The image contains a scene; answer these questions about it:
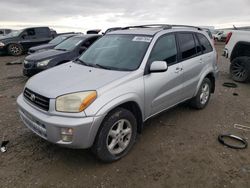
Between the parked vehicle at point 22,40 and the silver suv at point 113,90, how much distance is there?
11.3 meters

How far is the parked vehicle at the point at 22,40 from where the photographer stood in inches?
526

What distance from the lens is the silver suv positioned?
8.68 feet

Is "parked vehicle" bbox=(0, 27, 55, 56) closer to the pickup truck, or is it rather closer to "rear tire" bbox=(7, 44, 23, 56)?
"rear tire" bbox=(7, 44, 23, 56)

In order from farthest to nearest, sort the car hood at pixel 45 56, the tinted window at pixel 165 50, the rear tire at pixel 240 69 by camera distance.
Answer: the rear tire at pixel 240 69 < the car hood at pixel 45 56 < the tinted window at pixel 165 50

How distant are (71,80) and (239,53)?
6444mm

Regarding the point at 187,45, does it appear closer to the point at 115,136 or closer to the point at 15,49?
the point at 115,136

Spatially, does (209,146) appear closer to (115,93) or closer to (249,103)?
(115,93)

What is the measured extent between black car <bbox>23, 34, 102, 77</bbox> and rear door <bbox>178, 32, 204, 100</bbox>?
163 inches

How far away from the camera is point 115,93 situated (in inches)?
111

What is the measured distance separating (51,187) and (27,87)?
1.43 m

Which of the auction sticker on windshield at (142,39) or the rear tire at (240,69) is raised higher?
the auction sticker on windshield at (142,39)

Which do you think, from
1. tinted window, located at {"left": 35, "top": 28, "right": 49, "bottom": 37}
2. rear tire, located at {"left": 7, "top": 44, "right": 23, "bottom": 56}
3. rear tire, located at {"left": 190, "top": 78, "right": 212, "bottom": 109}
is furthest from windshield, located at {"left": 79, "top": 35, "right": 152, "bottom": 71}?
tinted window, located at {"left": 35, "top": 28, "right": 49, "bottom": 37}

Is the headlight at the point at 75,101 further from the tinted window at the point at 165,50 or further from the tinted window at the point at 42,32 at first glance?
the tinted window at the point at 42,32

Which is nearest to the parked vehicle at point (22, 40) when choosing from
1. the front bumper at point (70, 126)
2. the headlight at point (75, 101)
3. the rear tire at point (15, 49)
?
the rear tire at point (15, 49)
